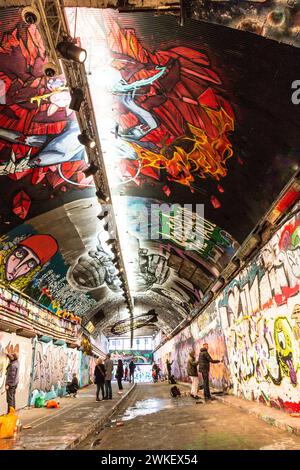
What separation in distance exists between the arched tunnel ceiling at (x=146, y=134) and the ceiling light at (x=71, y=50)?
1.49 ft

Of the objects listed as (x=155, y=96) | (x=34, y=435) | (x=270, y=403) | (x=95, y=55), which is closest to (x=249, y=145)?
(x=155, y=96)

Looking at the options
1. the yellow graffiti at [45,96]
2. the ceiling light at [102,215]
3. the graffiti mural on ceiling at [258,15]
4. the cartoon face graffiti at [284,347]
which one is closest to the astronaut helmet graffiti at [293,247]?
the cartoon face graffiti at [284,347]

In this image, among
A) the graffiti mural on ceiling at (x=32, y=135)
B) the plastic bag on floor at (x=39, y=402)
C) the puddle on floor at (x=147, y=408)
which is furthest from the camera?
the plastic bag on floor at (x=39, y=402)

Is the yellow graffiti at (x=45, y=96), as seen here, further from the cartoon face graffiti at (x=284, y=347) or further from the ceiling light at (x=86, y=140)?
the cartoon face graffiti at (x=284, y=347)

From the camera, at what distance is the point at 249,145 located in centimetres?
758

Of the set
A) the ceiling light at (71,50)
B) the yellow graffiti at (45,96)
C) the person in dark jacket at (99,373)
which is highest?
the yellow graffiti at (45,96)

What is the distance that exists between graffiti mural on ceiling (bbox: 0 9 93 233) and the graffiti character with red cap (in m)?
1.36

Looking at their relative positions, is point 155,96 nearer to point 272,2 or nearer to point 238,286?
point 272,2

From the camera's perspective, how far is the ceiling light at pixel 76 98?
6.95m

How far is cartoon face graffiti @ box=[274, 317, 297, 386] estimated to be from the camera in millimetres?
7793

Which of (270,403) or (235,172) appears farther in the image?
(270,403)

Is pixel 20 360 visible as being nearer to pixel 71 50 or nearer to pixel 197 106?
pixel 197 106

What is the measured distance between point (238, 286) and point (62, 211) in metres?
6.42

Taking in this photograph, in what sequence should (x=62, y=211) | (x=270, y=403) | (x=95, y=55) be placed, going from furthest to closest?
(x=62, y=211) → (x=270, y=403) → (x=95, y=55)
